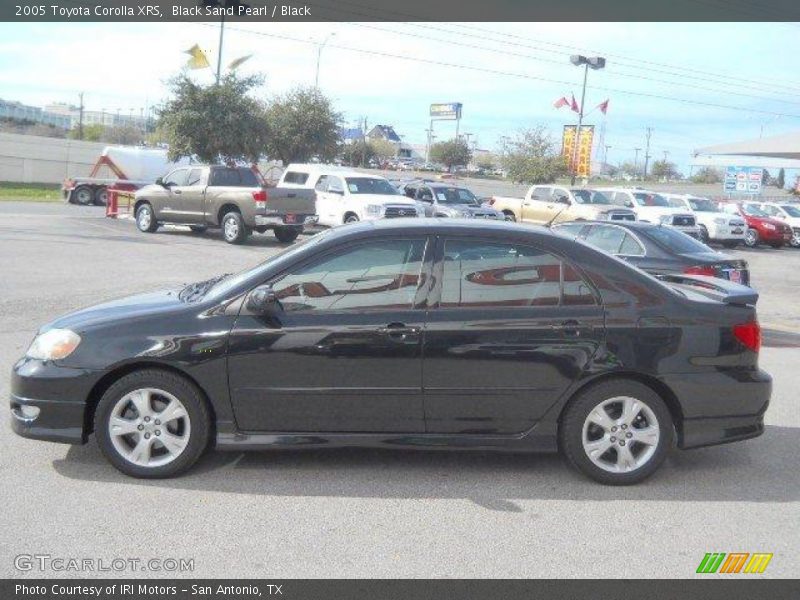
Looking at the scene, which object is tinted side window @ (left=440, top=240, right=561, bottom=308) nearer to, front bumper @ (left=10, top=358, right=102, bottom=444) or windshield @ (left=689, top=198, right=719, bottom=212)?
front bumper @ (left=10, top=358, right=102, bottom=444)

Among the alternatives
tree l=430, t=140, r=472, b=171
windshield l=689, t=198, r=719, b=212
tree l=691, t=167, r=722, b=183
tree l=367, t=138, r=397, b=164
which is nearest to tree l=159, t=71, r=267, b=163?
windshield l=689, t=198, r=719, b=212

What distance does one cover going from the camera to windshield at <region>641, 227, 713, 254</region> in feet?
37.1

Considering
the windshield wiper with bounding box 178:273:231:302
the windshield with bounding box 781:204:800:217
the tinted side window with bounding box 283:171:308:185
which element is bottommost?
the windshield wiper with bounding box 178:273:231:302

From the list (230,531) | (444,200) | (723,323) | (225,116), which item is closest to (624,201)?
(444,200)

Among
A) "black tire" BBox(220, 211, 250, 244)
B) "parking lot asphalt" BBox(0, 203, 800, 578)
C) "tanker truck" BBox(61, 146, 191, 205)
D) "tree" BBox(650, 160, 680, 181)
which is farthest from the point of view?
"tree" BBox(650, 160, 680, 181)

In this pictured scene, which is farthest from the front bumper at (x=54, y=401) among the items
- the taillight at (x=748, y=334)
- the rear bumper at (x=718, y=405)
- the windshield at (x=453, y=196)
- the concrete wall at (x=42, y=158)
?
the concrete wall at (x=42, y=158)

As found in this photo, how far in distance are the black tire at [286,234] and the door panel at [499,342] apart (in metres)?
17.4

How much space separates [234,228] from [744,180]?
144ft

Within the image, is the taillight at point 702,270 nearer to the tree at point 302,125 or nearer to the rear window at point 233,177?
the rear window at point 233,177

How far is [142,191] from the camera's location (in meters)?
24.1

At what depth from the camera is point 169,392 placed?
5172 millimetres

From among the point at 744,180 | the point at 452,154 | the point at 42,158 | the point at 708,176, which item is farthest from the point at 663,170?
the point at 42,158

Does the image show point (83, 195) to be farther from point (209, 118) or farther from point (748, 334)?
point (748, 334)

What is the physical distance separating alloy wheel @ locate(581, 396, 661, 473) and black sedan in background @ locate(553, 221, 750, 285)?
5.68 meters
